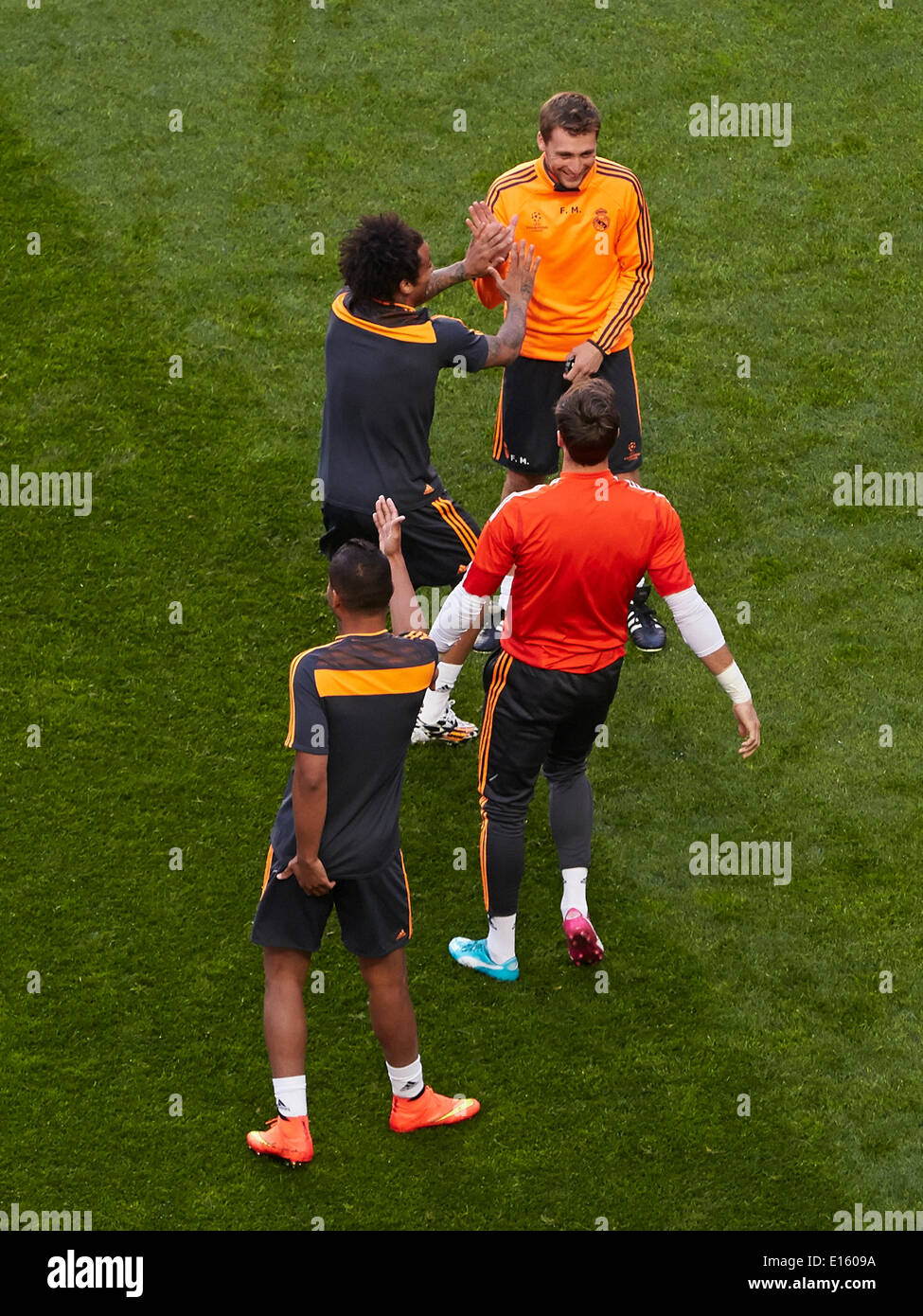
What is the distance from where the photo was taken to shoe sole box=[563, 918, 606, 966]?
22.1 feet

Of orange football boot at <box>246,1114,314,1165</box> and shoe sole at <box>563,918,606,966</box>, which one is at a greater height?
shoe sole at <box>563,918,606,966</box>

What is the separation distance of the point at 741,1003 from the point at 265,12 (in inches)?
328

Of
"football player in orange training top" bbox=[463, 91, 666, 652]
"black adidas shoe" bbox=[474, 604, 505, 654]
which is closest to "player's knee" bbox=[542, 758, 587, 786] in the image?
"football player in orange training top" bbox=[463, 91, 666, 652]

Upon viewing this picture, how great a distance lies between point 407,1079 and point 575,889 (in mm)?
1094

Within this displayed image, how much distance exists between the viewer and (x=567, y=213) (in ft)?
25.8

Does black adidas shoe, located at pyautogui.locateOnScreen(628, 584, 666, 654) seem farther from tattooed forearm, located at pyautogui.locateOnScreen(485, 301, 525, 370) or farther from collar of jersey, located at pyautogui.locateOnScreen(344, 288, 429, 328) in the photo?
collar of jersey, located at pyautogui.locateOnScreen(344, 288, 429, 328)

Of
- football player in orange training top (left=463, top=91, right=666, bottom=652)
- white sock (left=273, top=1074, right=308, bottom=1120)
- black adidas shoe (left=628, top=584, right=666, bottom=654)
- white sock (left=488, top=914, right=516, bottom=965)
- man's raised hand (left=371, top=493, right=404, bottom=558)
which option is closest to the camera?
man's raised hand (left=371, top=493, right=404, bottom=558)

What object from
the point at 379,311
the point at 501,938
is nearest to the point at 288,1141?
the point at 501,938

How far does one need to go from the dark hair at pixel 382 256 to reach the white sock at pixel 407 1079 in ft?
9.74

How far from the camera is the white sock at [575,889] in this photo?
22.6 ft

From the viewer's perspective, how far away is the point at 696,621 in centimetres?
618

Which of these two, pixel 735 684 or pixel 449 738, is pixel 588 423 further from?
pixel 449 738

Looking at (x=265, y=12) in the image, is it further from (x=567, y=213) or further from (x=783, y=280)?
(x=567, y=213)

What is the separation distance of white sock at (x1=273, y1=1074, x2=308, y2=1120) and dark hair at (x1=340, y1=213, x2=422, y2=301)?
3017 millimetres
